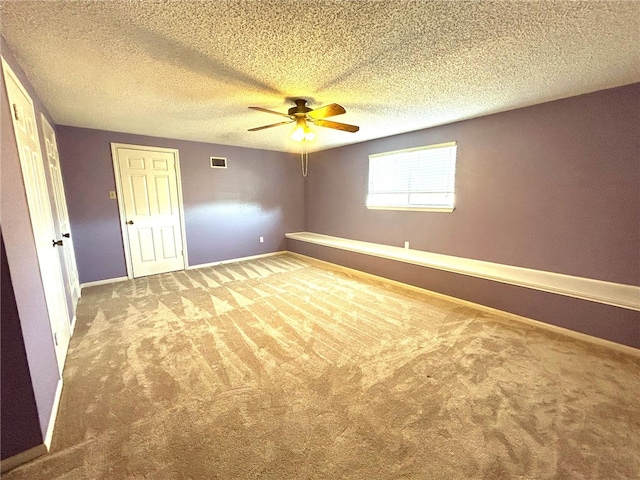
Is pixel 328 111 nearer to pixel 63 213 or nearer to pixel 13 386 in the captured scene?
pixel 13 386

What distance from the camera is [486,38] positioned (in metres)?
1.64

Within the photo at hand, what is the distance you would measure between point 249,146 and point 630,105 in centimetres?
507

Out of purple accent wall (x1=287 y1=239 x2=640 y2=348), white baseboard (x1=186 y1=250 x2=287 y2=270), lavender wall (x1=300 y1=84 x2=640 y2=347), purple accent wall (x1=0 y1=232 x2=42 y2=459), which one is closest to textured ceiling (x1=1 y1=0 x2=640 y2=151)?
lavender wall (x1=300 y1=84 x2=640 y2=347)

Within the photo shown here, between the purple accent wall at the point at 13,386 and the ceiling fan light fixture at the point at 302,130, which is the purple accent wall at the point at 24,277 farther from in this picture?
the ceiling fan light fixture at the point at 302,130

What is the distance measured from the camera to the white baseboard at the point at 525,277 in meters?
2.30

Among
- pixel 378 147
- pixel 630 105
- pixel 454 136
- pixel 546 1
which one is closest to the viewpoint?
pixel 546 1

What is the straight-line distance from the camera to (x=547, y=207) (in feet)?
9.34

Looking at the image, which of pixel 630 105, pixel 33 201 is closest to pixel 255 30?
pixel 33 201

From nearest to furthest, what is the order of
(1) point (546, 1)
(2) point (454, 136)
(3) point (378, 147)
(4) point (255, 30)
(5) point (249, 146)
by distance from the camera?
(1) point (546, 1) → (4) point (255, 30) → (2) point (454, 136) → (3) point (378, 147) → (5) point (249, 146)

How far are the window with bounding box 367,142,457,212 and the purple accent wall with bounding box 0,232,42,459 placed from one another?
163 inches

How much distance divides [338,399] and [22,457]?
1.69 meters

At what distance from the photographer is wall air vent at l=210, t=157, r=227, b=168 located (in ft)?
16.0

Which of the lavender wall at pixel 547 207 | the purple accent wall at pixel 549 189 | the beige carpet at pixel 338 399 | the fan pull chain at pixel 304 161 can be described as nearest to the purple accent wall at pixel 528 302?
the lavender wall at pixel 547 207

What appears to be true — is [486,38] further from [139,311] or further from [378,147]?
[139,311]
